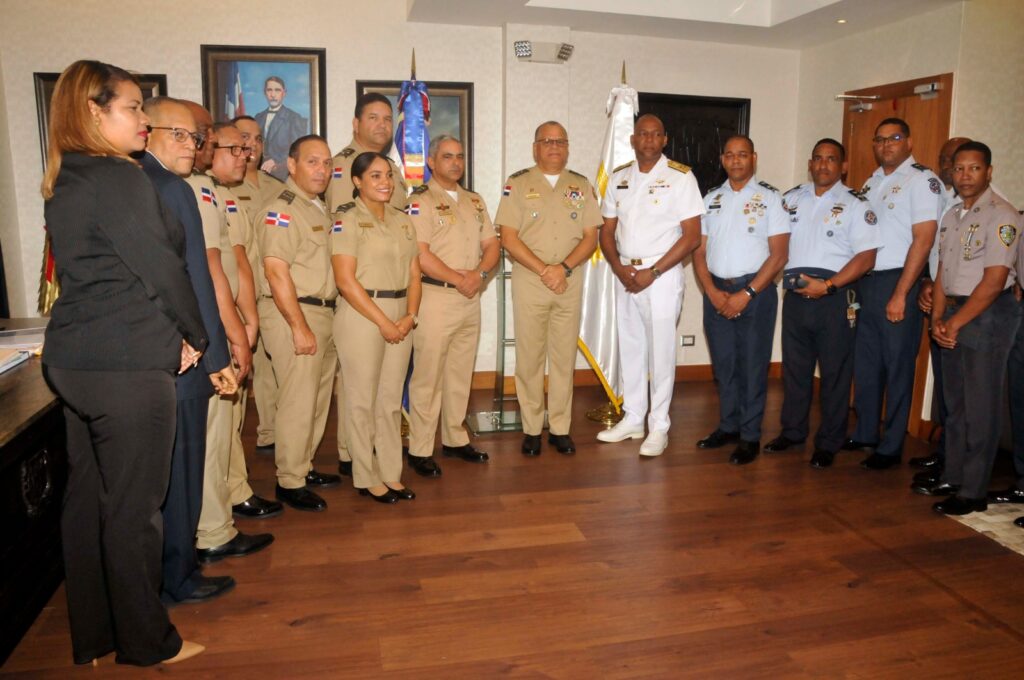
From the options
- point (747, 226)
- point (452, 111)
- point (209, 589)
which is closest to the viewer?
point (209, 589)

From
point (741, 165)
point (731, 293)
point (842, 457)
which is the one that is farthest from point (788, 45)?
point (842, 457)

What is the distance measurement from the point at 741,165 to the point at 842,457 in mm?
1796

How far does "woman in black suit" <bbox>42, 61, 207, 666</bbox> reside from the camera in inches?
76.8

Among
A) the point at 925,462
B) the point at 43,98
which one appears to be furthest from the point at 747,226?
the point at 43,98

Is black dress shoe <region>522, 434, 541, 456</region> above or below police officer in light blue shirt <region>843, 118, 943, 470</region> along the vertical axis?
below

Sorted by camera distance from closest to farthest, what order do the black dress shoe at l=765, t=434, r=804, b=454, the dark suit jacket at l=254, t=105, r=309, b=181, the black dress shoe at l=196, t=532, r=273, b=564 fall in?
the black dress shoe at l=196, t=532, r=273, b=564
the black dress shoe at l=765, t=434, r=804, b=454
the dark suit jacket at l=254, t=105, r=309, b=181

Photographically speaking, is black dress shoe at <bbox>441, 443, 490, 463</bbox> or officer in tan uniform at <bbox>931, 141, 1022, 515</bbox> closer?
officer in tan uniform at <bbox>931, 141, 1022, 515</bbox>

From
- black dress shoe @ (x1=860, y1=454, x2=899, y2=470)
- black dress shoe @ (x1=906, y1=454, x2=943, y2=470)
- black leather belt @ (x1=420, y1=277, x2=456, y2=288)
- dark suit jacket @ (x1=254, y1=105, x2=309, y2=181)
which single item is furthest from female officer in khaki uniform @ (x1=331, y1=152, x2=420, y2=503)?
black dress shoe @ (x1=906, y1=454, x2=943, y2=470)

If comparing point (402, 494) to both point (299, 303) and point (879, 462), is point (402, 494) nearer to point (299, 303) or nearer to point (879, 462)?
point (299, 303)

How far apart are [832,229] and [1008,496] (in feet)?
5.30

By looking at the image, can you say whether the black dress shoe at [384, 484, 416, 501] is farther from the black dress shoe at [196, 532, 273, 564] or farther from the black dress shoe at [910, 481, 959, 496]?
the black dress shoe at [910, 481, 959, 496]

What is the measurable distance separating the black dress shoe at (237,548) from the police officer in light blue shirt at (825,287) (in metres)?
2.92

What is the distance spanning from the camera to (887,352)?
14.0ft

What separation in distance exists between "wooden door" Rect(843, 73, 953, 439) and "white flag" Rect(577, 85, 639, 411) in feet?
5.65
